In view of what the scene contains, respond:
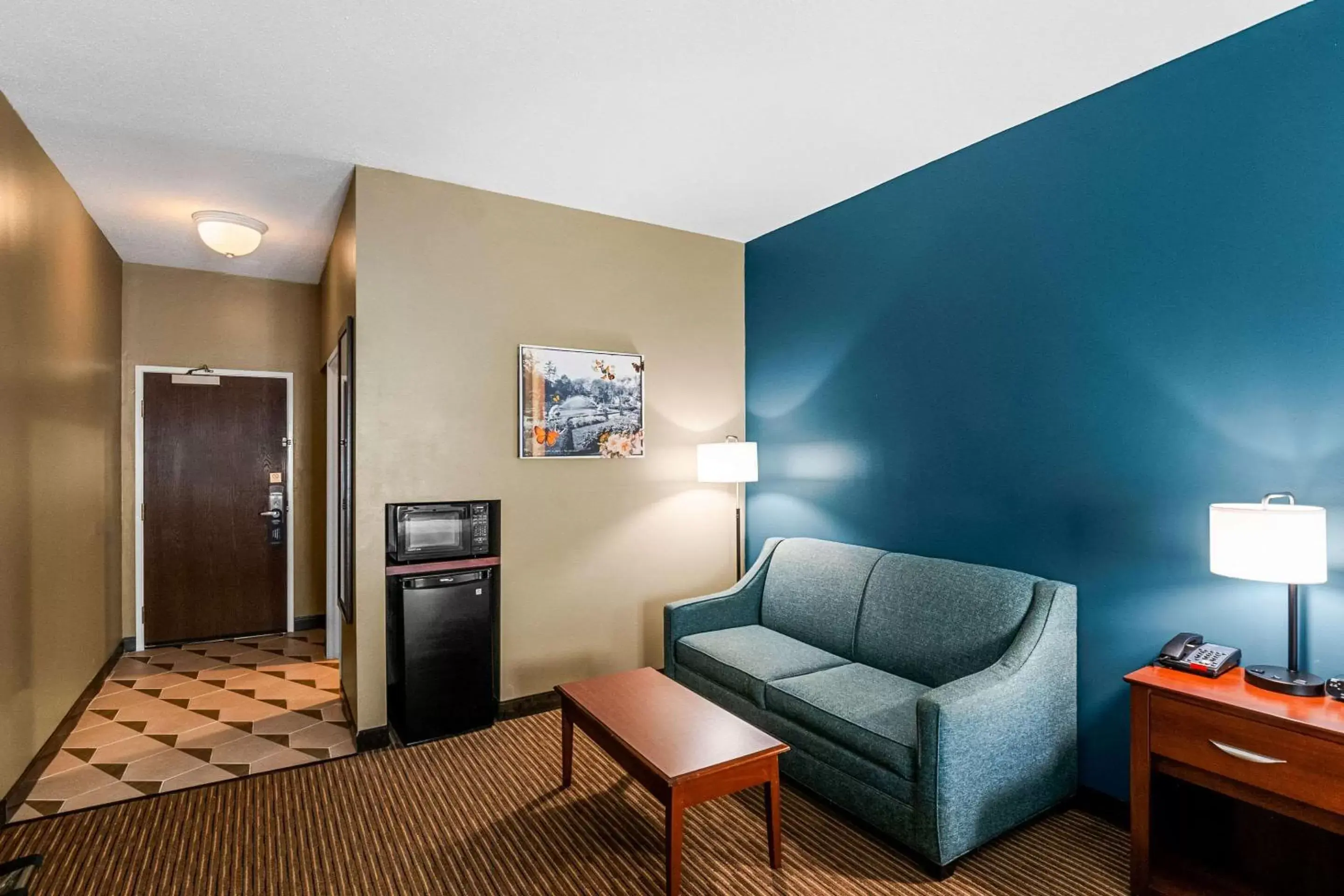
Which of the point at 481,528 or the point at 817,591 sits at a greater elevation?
the point at 481,528

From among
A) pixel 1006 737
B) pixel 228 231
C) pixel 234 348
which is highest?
pixel 228 231

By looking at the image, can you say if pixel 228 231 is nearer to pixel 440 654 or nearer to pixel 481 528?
pixel 481 528

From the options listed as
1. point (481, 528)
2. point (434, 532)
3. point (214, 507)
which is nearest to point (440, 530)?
point (434, 532)

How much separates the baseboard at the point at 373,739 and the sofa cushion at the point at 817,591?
6.57 feet

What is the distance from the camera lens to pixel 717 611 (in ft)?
12.3

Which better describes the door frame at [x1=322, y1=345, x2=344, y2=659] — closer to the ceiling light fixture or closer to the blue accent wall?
the ceiling light fixture

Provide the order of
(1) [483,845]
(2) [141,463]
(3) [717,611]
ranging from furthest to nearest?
(2) [141,463] → (3) [717,611] → (1) [483,845]

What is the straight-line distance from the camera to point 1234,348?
7.75ft

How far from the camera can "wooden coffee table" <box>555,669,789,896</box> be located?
212 centimetres

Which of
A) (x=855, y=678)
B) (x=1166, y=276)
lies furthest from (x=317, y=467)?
(x=1166, y=276)

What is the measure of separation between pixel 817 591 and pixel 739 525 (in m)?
0.94

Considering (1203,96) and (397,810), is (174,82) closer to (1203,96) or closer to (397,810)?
(397,810)

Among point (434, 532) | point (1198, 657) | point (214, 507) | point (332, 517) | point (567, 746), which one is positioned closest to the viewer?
point (1198, 657)

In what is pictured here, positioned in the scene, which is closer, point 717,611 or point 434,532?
point 434,532
